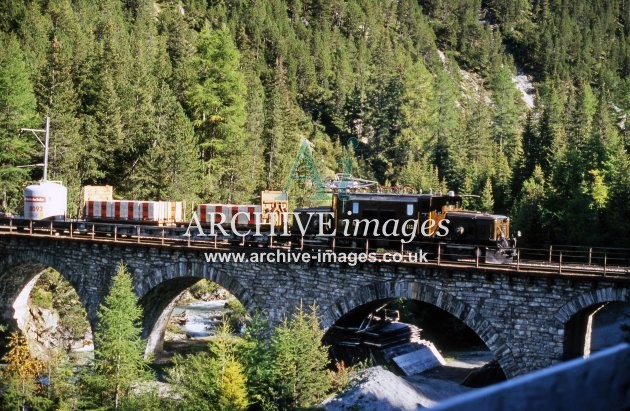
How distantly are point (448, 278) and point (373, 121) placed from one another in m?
68.0

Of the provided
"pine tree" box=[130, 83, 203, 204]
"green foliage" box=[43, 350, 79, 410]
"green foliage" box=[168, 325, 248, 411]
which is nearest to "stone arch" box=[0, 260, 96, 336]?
"green foliage" box=[43, 350, 79, 410]

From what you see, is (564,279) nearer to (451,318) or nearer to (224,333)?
(224,333)

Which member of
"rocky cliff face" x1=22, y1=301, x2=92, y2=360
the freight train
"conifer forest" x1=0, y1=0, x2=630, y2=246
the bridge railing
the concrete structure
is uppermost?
"conifer forest" x1=0, y1=0, x2=630, y2=246

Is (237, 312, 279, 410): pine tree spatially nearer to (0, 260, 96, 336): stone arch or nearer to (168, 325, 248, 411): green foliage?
(168, 325, 248, 411): green foliage

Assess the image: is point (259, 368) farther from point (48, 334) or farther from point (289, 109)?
point (289, 109)

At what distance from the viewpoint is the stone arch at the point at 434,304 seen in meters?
23.7

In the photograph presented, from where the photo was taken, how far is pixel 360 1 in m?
149

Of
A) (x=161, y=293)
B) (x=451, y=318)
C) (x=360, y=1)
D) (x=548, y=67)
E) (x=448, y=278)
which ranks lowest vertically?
(x=451, y=318)

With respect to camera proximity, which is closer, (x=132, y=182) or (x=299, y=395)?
(x=299, y=395)

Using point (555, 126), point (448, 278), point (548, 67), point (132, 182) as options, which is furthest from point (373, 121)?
point (548, 67)

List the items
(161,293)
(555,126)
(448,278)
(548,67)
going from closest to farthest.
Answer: (448,278), (161,293), (555,126), (548,67)

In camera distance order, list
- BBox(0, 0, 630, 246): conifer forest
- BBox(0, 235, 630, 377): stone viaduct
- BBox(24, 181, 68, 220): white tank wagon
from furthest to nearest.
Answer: BBox(0, 0, 630, 246): conifer forest
BBox(24, 181, 68, 220): white tank wagon
BBox(0, 235, 630, 377): stone viaduct

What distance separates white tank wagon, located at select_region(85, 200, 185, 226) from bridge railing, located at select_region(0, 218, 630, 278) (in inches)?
54.1

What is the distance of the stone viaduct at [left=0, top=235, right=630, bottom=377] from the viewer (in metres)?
23.0
